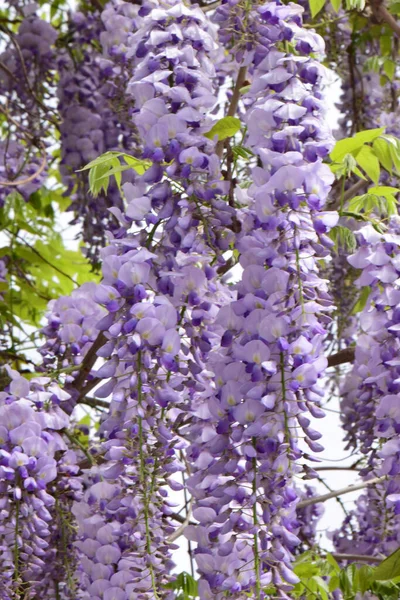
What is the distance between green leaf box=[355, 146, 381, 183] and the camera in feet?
4.83

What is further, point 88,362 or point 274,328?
point 88,362

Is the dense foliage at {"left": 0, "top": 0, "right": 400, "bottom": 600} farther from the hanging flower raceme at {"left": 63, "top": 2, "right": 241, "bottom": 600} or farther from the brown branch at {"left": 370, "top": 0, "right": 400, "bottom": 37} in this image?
the brown branch at {"left": 370, "top": 0, "right": 400, "bottom": 37}

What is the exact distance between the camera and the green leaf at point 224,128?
50.5 inches

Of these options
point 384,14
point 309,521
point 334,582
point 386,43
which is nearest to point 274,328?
point 334,582

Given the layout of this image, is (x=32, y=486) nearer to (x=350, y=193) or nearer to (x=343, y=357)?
(x=343, y=357)

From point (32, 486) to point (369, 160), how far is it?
660 mm

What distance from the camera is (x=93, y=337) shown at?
A: 1759 mm

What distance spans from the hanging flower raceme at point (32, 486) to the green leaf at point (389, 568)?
477 mm

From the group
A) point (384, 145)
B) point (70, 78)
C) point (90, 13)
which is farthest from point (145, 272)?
point (90, 13)

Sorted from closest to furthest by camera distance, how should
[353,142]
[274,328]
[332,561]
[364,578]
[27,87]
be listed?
[274,328] → [353,142] → [364,578] → [332,561] → [27,87]

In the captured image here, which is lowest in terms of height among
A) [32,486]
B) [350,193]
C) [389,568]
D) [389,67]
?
[389,568]

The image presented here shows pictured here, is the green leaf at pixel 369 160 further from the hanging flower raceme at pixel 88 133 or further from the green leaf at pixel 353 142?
the hanging flower raceme at pixel 88 133

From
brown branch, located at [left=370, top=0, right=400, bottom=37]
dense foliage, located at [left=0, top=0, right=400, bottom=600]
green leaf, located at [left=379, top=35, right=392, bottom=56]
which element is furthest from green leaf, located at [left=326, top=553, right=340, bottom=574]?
green leaf, located at [left=379, top=35, right=392, bottom=56]

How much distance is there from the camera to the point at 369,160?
1.48 m
